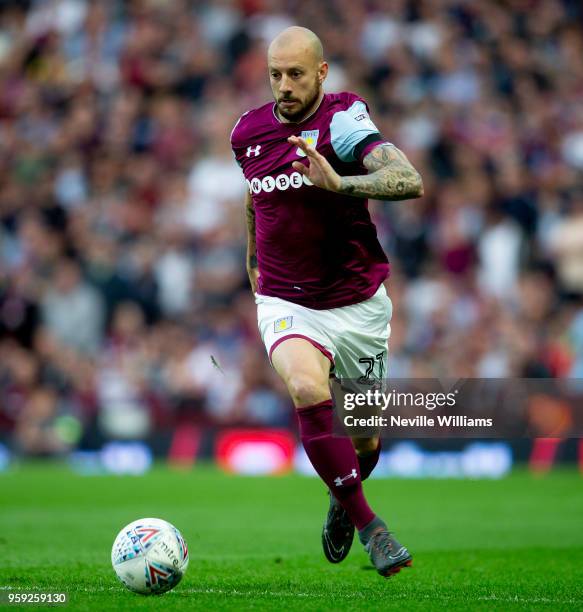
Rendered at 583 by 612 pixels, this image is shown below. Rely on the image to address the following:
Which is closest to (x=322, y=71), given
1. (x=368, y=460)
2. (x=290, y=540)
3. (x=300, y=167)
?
(x=300, y=167)

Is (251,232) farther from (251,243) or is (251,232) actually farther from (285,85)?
(285,85)

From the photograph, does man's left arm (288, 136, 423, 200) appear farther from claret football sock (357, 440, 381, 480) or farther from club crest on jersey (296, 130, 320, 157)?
claret football sock (357, 440, 381, 480)

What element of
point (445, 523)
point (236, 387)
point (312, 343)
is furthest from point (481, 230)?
point (312, 343)

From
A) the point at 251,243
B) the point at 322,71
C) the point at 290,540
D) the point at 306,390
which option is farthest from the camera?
the point at 290,540

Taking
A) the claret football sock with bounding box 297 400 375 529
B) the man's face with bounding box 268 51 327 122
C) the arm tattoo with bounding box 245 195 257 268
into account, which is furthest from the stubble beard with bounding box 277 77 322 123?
the claret football sock with bounding box 297 400 375 529

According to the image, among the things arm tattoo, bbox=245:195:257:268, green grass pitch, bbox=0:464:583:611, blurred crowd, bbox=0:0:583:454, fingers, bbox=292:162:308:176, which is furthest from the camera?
blurred crowd, bbox=0:0:583:454

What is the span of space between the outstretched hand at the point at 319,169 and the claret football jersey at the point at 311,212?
0.49 meters

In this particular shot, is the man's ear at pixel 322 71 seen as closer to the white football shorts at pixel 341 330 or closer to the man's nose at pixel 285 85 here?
the man's nose at pixel 285 85

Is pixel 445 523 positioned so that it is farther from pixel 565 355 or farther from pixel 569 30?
pixel 569 30

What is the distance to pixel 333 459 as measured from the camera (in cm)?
676

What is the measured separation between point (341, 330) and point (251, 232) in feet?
3.36

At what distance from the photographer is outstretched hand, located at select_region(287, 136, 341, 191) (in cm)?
649

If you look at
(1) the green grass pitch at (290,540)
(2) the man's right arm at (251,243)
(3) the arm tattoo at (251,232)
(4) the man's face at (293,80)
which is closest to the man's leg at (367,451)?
(1) the green grass pitch at (290,540)

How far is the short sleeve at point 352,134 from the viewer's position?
22.7ft
